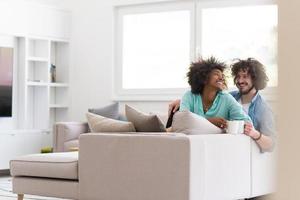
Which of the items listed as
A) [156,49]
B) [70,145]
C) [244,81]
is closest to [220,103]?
[244,81]

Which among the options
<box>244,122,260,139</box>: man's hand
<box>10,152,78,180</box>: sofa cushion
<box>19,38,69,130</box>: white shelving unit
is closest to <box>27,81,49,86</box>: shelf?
<box>19,38,69,130</box>: white shelving unit

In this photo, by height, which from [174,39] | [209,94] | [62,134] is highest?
[174,39]

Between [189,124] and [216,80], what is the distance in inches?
23.1

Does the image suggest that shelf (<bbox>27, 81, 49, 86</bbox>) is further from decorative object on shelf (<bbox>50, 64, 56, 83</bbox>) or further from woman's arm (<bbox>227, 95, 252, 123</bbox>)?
woman's arm (<bbox>227, 95, 252, 123</bbox>)

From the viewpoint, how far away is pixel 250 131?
3.60 m

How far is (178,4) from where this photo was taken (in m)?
6.79

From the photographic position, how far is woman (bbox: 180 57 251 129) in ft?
12.2

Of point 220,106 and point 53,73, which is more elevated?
point 53,73

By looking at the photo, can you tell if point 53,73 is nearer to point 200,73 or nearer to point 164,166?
point 200,73

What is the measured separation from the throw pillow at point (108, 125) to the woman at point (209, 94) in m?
0.41

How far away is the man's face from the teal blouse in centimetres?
27

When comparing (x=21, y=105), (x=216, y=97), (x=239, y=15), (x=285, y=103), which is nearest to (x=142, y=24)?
(x=239, y=15)

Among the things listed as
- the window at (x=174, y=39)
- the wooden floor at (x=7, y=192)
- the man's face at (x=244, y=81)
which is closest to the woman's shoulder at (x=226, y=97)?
the man's face at (x=244, y=81)

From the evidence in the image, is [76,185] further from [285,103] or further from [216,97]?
[285,103]
